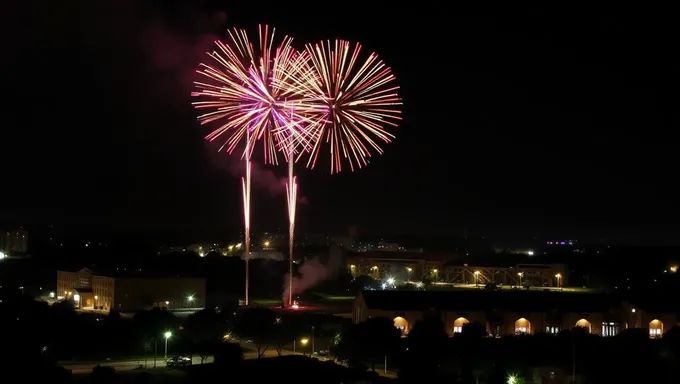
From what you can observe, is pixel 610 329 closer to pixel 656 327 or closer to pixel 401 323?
pixel 656 327

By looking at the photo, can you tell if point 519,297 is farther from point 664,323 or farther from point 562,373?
point 562,373

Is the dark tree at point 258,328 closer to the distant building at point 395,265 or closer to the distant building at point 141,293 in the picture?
the distant building at point 141,293

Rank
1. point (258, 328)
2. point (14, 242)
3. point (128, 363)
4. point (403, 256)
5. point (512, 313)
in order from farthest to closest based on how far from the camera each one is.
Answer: point (14, 242) → point (403, 256) → point (512, 313) → point (258, 328) → point (128, 363)

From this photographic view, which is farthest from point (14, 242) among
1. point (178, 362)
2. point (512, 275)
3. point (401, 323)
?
point (178, 362)

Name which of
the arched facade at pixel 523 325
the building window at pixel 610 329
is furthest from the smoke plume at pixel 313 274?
the building window at pixel 610 329

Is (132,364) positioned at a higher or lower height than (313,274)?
lower

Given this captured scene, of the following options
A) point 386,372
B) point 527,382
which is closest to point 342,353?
point 386,372
